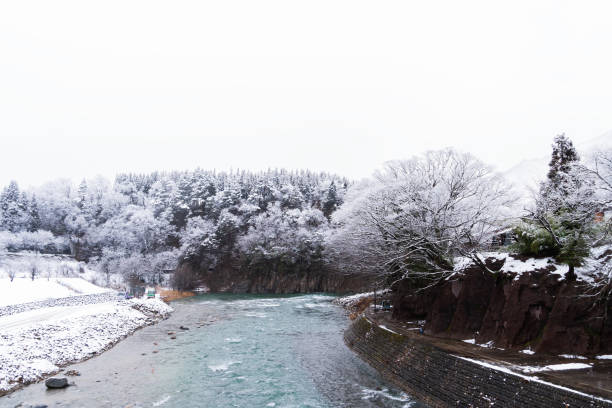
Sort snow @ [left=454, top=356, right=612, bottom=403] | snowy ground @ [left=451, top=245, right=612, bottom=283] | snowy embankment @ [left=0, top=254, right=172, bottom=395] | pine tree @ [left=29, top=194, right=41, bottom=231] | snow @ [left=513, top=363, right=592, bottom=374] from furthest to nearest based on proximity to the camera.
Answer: pine tree @ [left=29, top=194, right=41, bottom=231] < snowy embankment @ [left=0, top=254, right=172, bottom=395] < snowy ground @ [left=451, top=245, right=612, bottom=283] < snow @ [left=513, top=363, right=592, bottom=374] < snow @ [left=454, top=356, right=612, bottom=403]

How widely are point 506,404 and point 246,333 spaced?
62.2 feet

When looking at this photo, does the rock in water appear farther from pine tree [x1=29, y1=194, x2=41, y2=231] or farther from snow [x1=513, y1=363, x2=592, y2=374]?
pine tree [x1=29, y1=194, x2=41, y2=231]

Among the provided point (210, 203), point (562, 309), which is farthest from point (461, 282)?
point (210, 203)

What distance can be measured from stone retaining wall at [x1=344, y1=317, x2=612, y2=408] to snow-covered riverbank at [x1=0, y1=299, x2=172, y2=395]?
1563cm

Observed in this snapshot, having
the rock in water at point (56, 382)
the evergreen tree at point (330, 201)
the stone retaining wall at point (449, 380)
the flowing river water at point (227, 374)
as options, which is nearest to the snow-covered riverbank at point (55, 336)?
the flowing river water at point (227, 374)

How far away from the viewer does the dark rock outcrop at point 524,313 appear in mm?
12594

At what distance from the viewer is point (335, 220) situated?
3878 centimetres

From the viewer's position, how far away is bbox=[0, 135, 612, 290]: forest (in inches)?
591

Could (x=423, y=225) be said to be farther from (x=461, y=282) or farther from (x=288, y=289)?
(x=288, y=289)

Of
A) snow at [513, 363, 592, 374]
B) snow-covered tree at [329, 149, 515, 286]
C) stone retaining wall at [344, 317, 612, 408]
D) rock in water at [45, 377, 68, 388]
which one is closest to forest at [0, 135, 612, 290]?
snow-covered tree at [329, 149, 515, 286]

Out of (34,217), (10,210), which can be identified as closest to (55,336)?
(10,210)

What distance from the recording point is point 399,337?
1772cm

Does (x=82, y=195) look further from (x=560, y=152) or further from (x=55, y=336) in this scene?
(x=560, y=152)

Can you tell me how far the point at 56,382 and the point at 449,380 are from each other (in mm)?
15562
